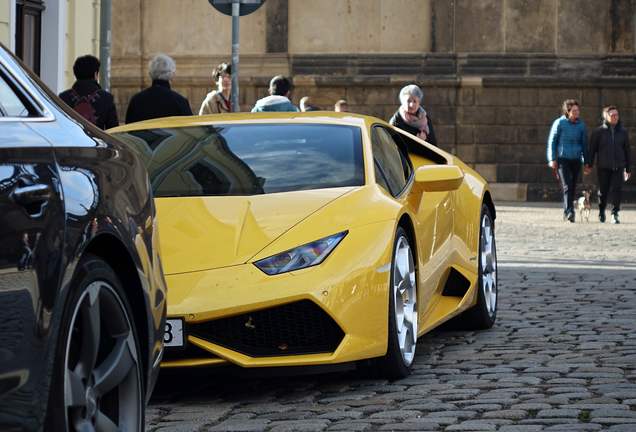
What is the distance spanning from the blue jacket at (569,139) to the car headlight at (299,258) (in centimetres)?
1901

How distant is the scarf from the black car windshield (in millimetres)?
6857

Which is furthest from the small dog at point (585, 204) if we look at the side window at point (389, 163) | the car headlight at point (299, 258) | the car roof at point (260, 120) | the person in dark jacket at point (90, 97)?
the car headlight at point (299, 258)

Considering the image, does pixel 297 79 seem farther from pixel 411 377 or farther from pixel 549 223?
pixel 411 377

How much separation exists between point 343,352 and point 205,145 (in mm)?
1691

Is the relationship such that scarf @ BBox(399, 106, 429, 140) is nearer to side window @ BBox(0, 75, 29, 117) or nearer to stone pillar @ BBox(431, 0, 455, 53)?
side window @ BBox(0, 75, 29, 117)

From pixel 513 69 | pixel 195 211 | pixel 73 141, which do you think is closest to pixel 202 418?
pixel 195 211

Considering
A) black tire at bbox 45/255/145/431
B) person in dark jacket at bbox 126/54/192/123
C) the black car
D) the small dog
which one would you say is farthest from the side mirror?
the small dog

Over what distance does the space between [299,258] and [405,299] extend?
898 millimetres

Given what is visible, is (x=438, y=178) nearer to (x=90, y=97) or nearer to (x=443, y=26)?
(x=90, y=97)

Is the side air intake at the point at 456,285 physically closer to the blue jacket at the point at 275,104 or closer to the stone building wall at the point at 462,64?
the blue jacket at the point at 275,104

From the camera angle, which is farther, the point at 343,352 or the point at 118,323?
the point at 343,352

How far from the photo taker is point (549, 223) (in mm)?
25375

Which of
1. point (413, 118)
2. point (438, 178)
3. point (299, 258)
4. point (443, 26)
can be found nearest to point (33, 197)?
point (299, 258)

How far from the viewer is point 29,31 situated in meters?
17.2
